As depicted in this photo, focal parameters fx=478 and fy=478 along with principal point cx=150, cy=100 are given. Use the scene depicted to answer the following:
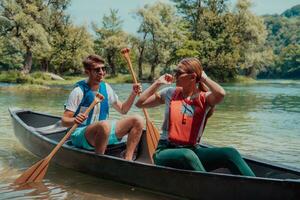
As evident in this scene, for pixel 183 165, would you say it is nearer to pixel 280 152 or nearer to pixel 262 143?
pixel 280 152

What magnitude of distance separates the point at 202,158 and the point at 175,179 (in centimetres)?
34

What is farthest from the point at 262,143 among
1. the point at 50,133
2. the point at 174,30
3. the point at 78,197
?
the point at 174,30

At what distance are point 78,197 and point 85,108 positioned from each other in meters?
1.06

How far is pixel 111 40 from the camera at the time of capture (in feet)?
160

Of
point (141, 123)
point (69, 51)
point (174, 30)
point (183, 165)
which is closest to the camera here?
point (183, 165)

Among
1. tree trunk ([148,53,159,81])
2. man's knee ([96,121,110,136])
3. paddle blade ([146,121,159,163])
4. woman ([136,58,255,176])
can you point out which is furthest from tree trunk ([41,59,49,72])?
woman ([136,58,255,176])

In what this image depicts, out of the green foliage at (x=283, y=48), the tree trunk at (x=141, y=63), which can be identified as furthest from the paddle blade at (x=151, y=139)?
the green foliage at (x=283, y=48)

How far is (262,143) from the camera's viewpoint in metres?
9.20

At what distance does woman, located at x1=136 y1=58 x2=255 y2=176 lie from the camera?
4.50 m

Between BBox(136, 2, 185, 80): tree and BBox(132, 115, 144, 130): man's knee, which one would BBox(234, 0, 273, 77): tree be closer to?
BBox(136, 2, 185, 80): tree

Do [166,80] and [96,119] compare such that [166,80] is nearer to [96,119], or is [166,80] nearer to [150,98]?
[150,98]

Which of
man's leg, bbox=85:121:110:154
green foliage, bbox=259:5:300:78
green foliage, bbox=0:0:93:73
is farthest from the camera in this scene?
green foliage, bbox=259:5:300:78

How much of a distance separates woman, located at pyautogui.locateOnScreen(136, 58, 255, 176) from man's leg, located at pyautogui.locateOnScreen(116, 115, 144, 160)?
936 mm

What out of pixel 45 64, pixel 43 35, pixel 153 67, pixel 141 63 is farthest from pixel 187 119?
pixel 141 63
